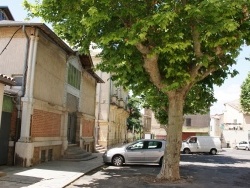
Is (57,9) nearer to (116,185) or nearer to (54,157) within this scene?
(116,185)

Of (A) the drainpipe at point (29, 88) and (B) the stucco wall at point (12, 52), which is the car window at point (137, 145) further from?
(B) the stucco wall at point (12, 52)

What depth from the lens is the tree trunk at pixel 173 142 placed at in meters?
13.5

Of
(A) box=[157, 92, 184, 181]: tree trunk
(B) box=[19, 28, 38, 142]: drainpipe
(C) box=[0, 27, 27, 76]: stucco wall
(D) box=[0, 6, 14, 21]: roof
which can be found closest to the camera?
(A) box=[157, 92, 184, 181]: tree trunk

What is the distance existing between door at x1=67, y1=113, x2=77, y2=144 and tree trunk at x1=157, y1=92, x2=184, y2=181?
10.4m

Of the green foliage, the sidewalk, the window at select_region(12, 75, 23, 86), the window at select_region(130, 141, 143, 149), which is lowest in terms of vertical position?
the sidewalk

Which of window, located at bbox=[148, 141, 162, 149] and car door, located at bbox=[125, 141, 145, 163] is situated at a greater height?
window, located at bbox=[148, 141, 162, 149]

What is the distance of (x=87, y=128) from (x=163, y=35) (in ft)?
54.0

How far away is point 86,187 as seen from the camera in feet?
37.8

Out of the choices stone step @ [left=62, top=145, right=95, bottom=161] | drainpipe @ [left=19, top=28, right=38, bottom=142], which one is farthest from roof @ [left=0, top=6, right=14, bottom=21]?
stone step @ [left=62, top=145, right=95, bottom=161]

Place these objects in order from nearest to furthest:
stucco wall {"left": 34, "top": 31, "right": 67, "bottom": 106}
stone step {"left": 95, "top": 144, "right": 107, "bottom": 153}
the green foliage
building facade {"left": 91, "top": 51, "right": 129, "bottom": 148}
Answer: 1. stucco wall {"left": 34, "top": 31, "right": 67, "bottom": 106}
2. stone step {"left": 95, "top": 144, "right": 107, "bottom": 153}
3. building facade {"left": 91, "top": 51, "right": 129, "bottom": 148}
4. the green foliage

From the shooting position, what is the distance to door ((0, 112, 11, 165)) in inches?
583

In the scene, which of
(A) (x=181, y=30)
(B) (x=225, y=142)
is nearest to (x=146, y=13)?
(A) (x=181, y=30)

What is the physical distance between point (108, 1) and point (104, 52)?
2.74 m

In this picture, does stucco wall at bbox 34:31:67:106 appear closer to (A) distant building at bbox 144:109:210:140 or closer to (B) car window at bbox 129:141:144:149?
(B) car window at bbox 129:141:144:149
